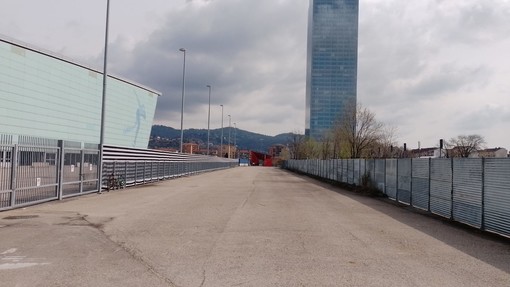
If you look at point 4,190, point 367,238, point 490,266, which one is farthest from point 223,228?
point 4,190

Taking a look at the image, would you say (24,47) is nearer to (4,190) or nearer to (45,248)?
(4,190)

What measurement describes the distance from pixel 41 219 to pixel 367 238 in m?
8.19

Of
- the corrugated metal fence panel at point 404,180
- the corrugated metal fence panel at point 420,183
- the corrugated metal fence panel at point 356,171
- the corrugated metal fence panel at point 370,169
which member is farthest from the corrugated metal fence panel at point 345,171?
the corrugated metal fence panel at point 420,183

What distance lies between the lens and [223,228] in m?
11.6

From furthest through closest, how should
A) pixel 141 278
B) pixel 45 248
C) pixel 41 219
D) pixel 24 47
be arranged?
pixel 24 47 → pixel 41 219 → pixel 45 248 → pixel 141 278

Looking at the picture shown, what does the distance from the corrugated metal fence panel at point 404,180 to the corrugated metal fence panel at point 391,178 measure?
592 mm

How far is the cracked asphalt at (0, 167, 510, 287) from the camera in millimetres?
6797

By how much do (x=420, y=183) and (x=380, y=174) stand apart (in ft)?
24.2

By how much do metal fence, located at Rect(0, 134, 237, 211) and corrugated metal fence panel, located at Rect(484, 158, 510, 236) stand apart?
1324cm

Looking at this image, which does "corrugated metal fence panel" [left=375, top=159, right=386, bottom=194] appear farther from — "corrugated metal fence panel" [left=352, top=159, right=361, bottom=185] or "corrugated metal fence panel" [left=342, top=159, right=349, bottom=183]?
"corrugated metal fence panel" [left=342, top=159, right=349, bottom=183]

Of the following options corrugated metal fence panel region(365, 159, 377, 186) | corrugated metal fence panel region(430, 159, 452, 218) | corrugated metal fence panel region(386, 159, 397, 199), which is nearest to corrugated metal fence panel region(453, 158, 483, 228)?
corrugated metal fence panel region(430, 159, 452, 218)

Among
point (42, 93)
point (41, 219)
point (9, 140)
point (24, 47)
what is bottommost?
point (41, 219)

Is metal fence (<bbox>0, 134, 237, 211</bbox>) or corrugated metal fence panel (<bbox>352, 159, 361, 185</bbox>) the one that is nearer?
metal fence (<bbox>0, 134, 237, 211</bbox>)

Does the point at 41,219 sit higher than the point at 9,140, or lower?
lower
